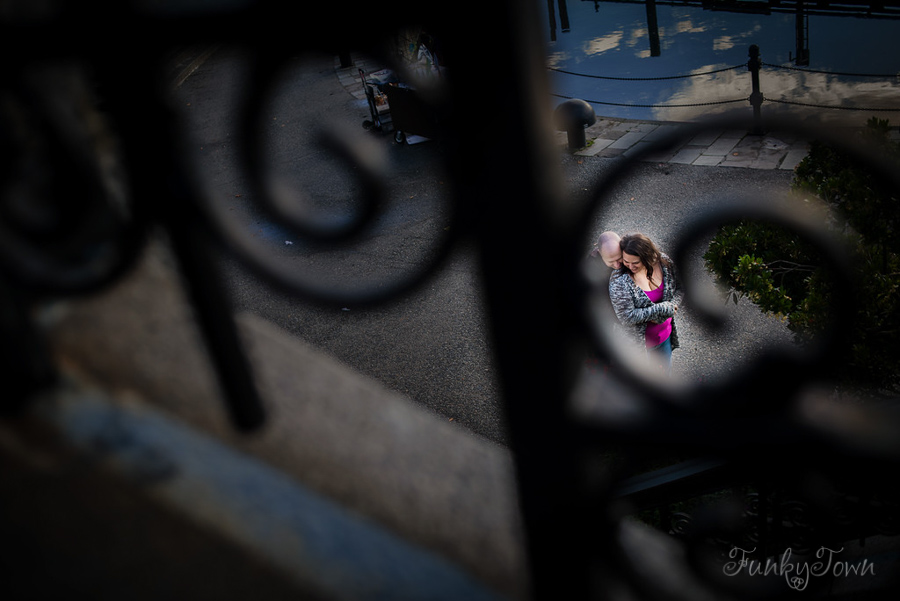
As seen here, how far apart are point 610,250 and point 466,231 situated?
4.37m

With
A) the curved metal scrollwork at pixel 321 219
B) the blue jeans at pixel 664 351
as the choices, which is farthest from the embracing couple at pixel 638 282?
the curved metal scrollwork at pixel 321 219

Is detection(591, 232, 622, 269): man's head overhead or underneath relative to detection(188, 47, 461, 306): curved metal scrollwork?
underneath

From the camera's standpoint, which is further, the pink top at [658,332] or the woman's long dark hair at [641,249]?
the pink top at [658,332]

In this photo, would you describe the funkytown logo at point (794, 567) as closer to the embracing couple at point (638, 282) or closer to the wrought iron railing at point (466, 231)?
the wrought iron railing at point (466, 231)

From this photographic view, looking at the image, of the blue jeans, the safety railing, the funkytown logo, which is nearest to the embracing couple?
the blue jeans

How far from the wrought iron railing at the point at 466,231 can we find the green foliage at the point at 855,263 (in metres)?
2.77

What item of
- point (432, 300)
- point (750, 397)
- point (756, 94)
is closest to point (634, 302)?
point (432, 300)

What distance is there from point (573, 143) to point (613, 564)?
1058cm

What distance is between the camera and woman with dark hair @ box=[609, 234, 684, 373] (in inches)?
197

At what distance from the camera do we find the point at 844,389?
4.05m

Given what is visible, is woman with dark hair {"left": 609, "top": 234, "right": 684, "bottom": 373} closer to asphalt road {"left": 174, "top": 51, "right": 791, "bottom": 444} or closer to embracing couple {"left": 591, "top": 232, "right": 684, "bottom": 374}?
embracing couple {"left": 591, "top": 232, "right": 684, "bottom": 374}

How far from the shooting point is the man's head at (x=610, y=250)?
4.98m

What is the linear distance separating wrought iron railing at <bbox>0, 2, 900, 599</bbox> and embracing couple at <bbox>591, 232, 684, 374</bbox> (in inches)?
155

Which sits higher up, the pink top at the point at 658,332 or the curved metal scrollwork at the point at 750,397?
the curved metal scrollwork at the point at 750,397
